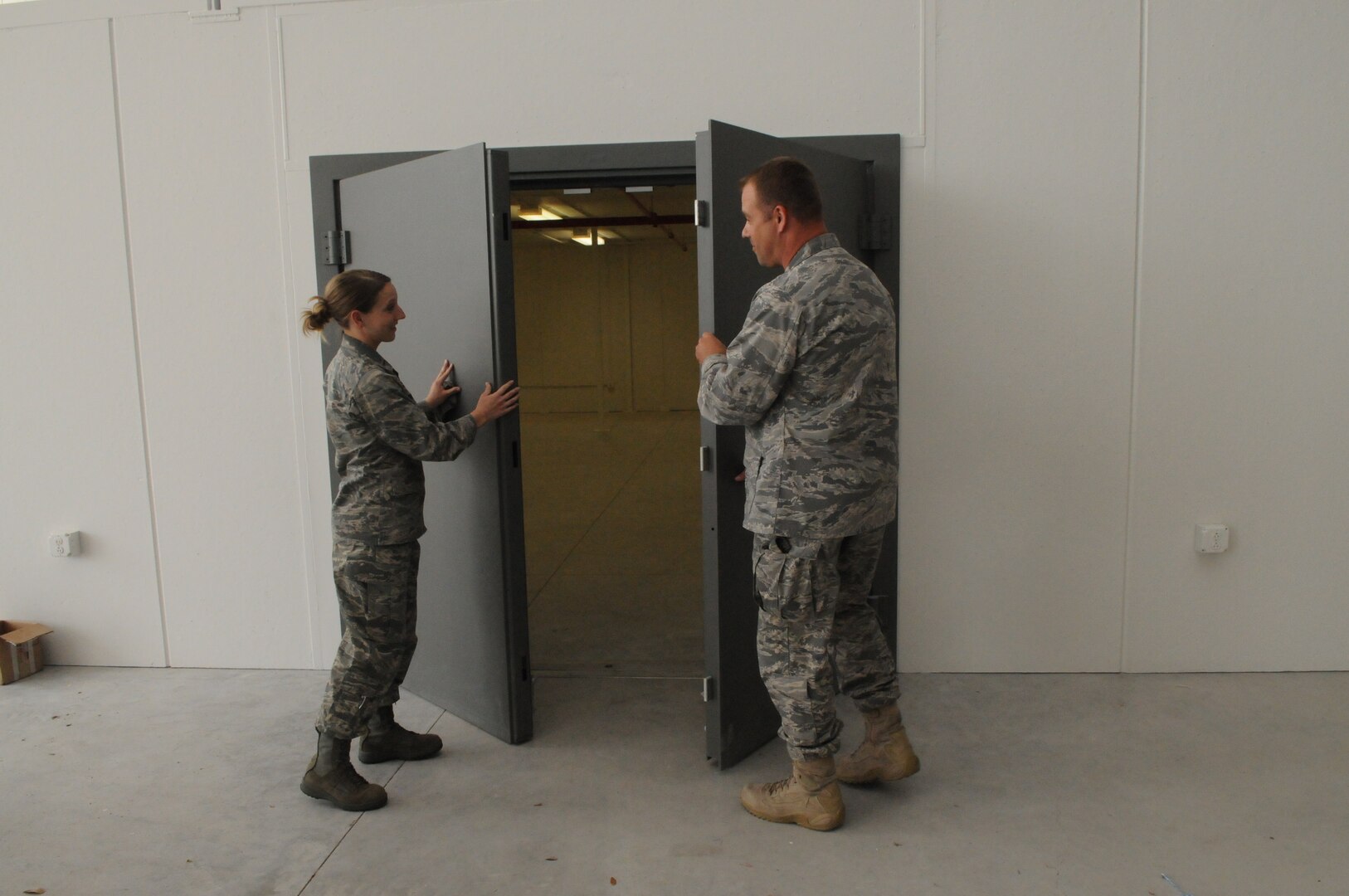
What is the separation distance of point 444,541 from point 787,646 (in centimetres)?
134

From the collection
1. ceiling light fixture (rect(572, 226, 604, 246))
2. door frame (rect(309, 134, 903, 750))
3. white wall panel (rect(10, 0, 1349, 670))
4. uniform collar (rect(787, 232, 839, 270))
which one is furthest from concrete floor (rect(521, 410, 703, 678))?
ceiling light fixture (rect(572, 226, 604, 246))

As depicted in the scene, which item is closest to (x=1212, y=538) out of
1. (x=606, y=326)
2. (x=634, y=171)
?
(x=634, y=171)

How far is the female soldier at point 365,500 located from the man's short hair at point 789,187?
→ 1.12 meters

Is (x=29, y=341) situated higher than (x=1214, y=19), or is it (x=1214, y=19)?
(x=1214, y=19)

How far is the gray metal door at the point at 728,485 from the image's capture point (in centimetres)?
264

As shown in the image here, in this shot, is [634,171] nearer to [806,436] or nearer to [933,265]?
[933,265]

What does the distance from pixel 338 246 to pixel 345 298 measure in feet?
3.05

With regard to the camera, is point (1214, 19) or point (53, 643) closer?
point (1214, 19)

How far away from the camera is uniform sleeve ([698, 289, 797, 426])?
226 centimetres

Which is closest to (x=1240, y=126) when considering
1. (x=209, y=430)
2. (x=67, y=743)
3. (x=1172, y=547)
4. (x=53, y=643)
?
(x=1172, y=547)

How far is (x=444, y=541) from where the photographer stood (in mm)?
3137

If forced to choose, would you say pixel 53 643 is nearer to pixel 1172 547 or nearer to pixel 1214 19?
pixel 1172 547

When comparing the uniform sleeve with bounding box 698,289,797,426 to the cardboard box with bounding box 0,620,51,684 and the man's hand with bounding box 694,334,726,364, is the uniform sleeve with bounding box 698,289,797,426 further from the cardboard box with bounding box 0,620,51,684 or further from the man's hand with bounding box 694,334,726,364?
the cardboard box with bounding box 0,620,51,684

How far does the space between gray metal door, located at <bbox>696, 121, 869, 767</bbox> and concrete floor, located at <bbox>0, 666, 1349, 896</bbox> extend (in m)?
0.17
